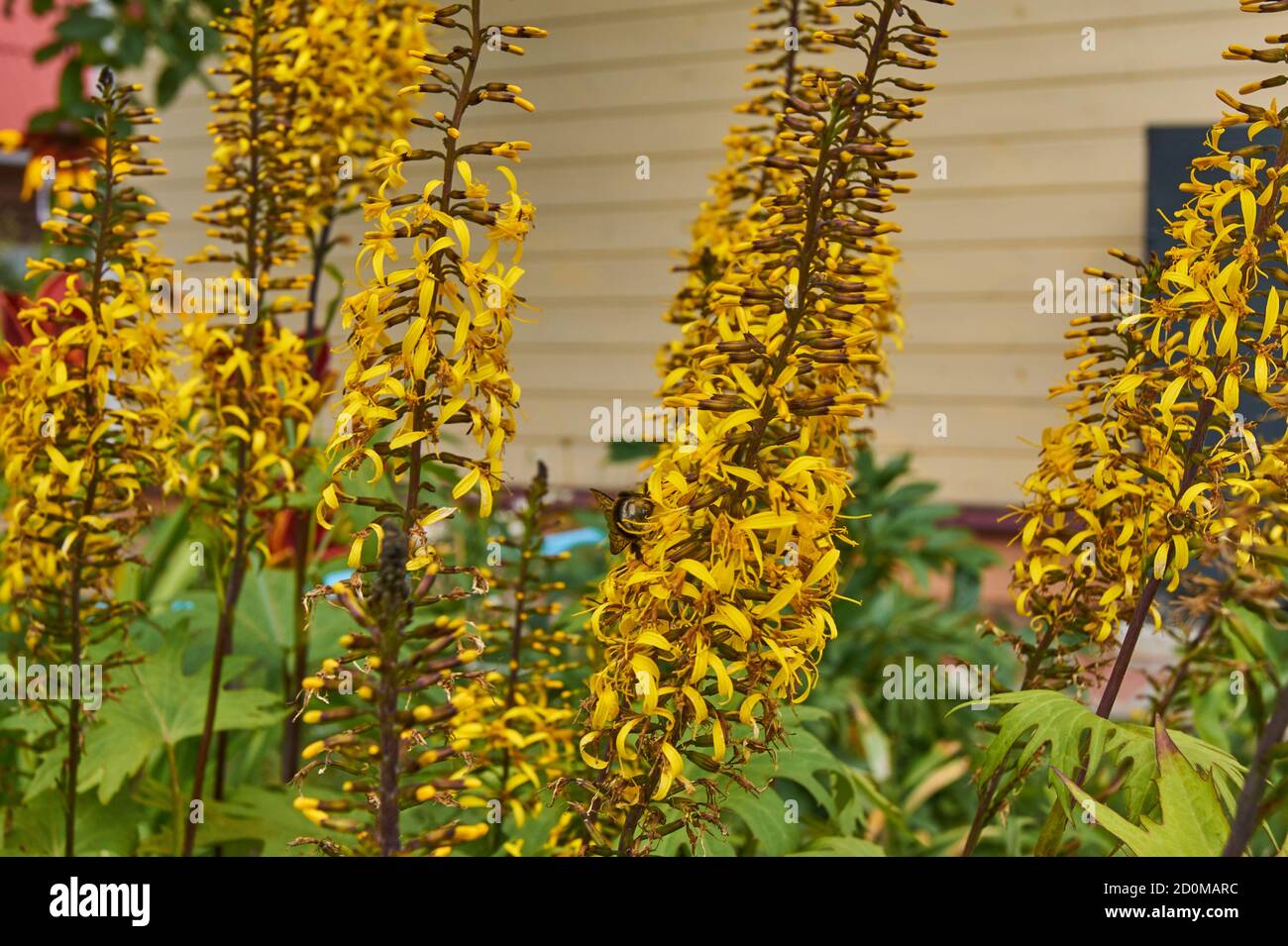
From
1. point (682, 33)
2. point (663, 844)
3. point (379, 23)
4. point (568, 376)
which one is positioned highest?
point (682, 33)

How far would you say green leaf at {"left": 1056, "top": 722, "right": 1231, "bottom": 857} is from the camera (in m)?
1.01

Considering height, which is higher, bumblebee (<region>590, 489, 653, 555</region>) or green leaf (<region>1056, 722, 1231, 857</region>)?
bumblebee (<region>590, 489, 653, 555</region>)

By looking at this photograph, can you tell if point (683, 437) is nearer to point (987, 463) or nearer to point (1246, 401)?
point (1246, 401)

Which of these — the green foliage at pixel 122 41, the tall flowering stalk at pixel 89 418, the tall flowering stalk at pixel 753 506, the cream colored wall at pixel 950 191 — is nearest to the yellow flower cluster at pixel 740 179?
the tall flowering stalk at pixel 753 506

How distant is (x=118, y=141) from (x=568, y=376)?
11.3 ft

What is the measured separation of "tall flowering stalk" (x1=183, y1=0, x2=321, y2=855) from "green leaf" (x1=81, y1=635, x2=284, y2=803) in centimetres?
8

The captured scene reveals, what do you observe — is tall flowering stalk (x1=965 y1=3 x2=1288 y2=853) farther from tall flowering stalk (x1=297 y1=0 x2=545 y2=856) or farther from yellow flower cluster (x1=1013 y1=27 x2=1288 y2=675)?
tall flowering stalk (x1=297 y1=0 x2=545 y2=856)

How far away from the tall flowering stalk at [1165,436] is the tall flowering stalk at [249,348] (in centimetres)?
102

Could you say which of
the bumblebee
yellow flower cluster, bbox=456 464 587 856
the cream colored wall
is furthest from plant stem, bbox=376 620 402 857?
the cream colored wall

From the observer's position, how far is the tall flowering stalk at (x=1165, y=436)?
118 cm

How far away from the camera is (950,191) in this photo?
4691mm

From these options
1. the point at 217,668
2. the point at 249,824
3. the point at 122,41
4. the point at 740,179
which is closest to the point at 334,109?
the point at 740,179
